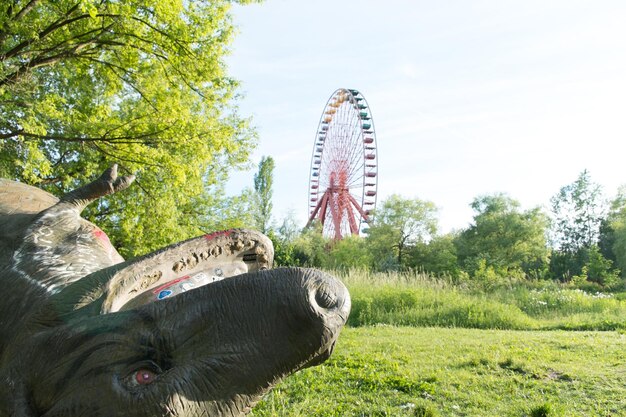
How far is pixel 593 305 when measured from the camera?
15.7 m

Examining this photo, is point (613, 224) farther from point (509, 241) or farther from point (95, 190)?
point (95, 190)

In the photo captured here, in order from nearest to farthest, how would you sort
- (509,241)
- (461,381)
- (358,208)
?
(461,381), (358,208), (509,241)

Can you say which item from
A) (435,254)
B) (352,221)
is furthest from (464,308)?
(435,254)

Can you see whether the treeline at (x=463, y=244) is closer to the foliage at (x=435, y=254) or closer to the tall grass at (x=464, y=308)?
the foliage at (x=435, y=254)

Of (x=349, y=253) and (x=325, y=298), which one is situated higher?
(x=325, y=298)

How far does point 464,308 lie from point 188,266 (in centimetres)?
1215

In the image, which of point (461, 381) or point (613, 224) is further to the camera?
point (613, 224)

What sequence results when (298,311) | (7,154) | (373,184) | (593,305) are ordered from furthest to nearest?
(373,184)
(593,305)
(7,154)
(298,311)

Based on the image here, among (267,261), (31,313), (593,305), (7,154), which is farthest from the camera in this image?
(593,305)

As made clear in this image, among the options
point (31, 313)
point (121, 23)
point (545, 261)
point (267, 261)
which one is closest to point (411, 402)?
point (267, 261)

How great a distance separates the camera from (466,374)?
679cm

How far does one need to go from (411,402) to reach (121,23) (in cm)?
788

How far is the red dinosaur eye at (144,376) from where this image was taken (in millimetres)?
1265

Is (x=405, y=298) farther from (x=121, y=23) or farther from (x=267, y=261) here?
(x=267, y=261)
